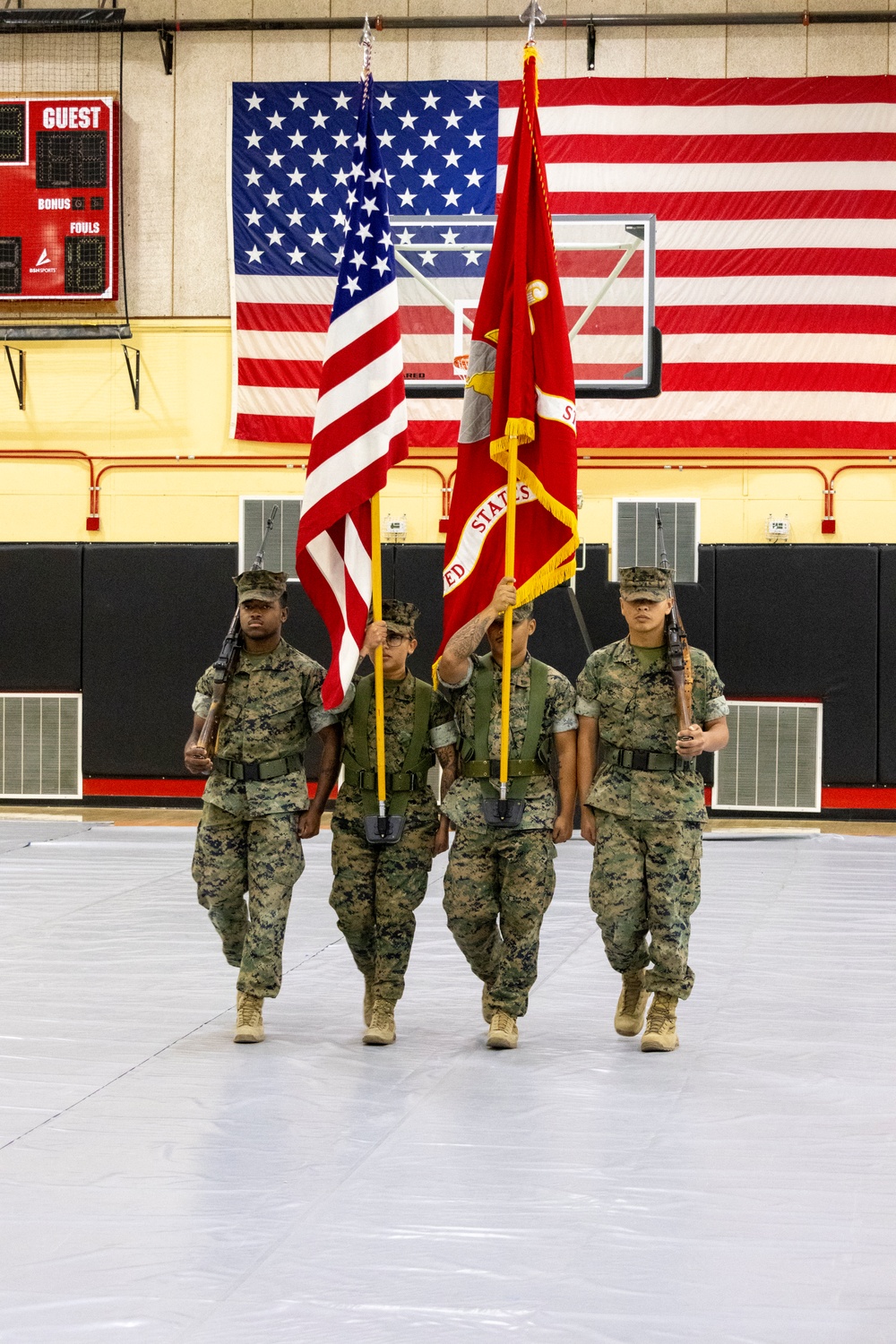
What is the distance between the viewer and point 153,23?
41.3 feet

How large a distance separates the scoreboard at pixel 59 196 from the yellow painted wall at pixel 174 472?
1.95ft

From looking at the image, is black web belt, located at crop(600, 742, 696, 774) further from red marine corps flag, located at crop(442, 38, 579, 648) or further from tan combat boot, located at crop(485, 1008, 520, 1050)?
tan combat boot, located at crop(485, 1008, 520, 1050)

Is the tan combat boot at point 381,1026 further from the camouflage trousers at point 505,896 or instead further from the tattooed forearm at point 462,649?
the tattooed forearm at point 462,649

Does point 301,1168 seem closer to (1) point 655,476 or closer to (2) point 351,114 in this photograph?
(1) point 655,476

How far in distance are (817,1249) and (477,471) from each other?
10.5 ft

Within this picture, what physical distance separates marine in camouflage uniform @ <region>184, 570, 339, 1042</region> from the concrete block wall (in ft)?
25.9

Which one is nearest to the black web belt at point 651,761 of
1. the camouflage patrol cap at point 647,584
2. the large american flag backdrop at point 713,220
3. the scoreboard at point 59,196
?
the camouflage patrol cap at point 647,584

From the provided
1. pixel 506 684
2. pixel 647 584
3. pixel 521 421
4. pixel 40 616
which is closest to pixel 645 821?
pixel 506 684

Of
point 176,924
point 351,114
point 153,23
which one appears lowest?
point 176,924

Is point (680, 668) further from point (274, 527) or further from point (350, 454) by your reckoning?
point (274, 527)

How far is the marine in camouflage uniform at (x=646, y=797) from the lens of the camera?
16.8 ft

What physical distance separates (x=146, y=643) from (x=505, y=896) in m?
7.74

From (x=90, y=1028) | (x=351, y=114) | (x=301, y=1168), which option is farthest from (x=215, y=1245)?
(x=351, y=114)

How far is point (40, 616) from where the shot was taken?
1246 centimetres
